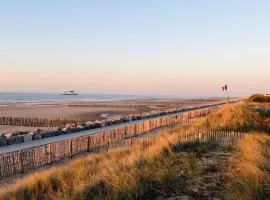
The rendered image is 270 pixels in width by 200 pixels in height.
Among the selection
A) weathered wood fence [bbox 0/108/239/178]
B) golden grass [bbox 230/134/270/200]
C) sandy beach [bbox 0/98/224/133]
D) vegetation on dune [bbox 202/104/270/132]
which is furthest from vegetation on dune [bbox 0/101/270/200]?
sandy beach [bbox 0/98/224/133]

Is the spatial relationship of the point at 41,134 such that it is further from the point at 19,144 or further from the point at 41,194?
the point at 41,194

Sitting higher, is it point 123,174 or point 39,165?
point 123,174

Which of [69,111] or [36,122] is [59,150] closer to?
[36,122]

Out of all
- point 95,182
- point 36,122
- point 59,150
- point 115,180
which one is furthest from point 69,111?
point 115,180

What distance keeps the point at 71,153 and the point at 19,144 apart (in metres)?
3.24

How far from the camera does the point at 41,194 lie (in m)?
9.00

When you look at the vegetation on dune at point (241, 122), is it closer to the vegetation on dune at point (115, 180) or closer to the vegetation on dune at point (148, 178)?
the vegetation on dune at point (148, 178)

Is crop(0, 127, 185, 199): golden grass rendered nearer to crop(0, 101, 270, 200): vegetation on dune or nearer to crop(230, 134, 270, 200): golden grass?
crop(0, 101, 270, 200): vegetation on dune

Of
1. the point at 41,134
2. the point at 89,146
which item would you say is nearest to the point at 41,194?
the point at 89,146

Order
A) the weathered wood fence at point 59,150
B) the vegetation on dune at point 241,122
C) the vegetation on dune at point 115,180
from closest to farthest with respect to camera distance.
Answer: the vegetation on dune at point 115,180 → the weathered wood fence at point 59,150 → the vegetation on dune at point 241,122

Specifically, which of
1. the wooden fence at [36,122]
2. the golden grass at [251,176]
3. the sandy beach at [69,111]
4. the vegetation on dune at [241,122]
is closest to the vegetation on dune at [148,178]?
the golden grass at [251,176]

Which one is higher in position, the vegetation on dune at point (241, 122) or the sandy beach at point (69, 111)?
the vegetation on dune at point (241, 122)

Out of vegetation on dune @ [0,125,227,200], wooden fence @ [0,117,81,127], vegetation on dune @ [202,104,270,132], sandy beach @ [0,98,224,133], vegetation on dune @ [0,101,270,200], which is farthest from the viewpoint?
sandy beach @ [0,98,224,133]

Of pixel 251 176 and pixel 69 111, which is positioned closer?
pixel 251 176
